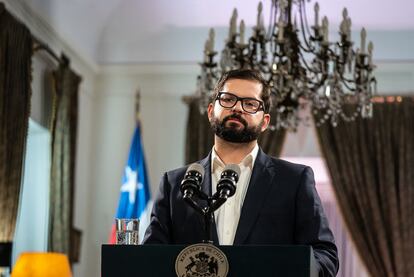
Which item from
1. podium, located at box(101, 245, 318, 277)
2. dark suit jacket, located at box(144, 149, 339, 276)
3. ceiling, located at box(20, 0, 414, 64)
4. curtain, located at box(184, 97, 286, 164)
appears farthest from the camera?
curtain, located at box(184, 97, 286, 164)

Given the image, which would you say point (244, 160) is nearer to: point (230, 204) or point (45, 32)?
point (230, 204)

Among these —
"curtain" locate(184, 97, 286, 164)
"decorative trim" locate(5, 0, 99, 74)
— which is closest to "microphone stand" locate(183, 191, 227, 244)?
"decorative trim" locate(5, 0, 99, 74)

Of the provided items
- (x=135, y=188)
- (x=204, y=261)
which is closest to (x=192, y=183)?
(x=204, y=261)

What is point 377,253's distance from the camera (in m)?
10.0

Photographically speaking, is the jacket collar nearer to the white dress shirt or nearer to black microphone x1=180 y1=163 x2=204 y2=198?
the white dress shirt

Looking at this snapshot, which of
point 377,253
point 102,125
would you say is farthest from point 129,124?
point 377,253

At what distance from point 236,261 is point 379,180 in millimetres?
7851

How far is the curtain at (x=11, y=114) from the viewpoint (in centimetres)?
754

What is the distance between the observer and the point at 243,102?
2945mm

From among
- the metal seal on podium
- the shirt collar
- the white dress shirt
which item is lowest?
the metal seal on podium

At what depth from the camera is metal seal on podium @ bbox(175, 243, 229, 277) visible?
8.20 feet

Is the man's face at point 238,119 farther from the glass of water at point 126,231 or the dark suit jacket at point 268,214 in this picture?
the glass of water at point 126,231

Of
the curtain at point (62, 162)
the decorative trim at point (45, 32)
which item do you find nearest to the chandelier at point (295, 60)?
the decorative trim at point (45, 32)

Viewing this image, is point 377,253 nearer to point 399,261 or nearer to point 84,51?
point 399,261
